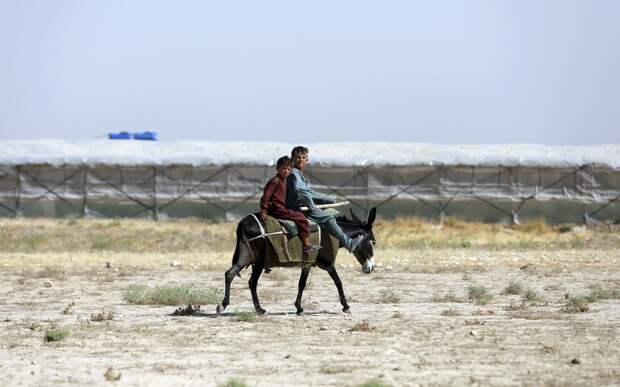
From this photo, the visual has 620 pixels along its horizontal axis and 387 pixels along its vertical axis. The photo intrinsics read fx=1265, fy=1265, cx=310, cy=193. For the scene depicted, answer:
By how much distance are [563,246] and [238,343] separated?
20.9 metres

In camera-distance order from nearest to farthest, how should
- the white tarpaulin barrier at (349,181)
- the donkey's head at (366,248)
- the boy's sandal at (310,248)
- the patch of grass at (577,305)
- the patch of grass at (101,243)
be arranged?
the boy's sandal at (310,248), the patch of grass at (577,305), the donkey's head at (366,248), the patch of grass at (101,243), the white tarpaulin barrier at (349,181)

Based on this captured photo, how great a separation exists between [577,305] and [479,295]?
7.01ft

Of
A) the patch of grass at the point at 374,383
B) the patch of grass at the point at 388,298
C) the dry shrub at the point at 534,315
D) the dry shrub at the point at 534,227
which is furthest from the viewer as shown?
the dry shrub at the point at 534,227

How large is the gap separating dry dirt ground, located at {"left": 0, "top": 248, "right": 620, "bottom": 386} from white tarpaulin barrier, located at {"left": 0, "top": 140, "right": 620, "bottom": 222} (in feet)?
61.5

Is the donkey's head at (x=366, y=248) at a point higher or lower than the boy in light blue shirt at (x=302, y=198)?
lower

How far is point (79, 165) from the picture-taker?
45906 millimetres

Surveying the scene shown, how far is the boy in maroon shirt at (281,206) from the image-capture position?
16.2m

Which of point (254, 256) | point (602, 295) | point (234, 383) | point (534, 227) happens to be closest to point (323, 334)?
point (254, 256)

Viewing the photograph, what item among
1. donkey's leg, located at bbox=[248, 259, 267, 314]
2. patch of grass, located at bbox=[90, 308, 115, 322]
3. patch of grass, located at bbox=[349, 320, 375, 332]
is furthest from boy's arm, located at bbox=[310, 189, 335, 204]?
patch of grass, located at bbox=[90, 308, 115, 322]

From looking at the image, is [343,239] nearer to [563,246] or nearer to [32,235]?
[563,246]

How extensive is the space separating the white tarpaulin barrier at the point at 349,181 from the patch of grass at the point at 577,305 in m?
Result: 24.7

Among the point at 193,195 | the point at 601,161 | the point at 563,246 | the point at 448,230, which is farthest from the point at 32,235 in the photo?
the point at 601,161

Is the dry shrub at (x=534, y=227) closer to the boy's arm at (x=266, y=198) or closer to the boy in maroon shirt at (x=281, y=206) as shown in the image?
the boy in maroon shirt at (x=281, y=206)

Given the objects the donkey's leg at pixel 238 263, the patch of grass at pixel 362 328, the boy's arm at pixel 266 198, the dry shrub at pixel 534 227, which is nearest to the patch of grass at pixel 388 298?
the donkey's leg at pixel 238 263
